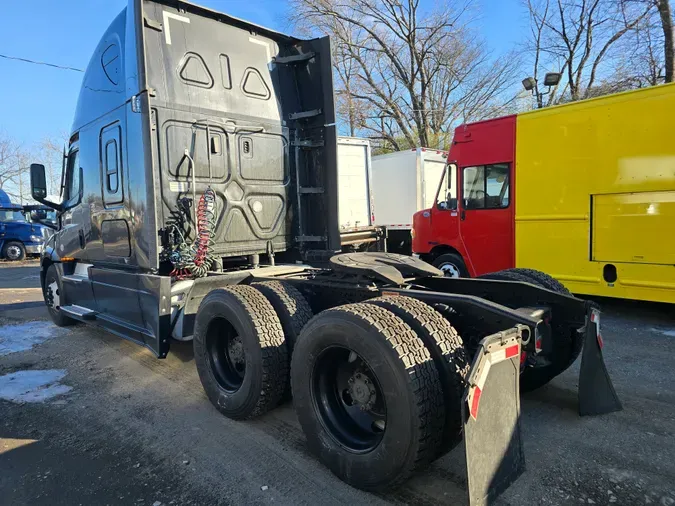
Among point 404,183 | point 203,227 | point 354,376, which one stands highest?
point 404,183

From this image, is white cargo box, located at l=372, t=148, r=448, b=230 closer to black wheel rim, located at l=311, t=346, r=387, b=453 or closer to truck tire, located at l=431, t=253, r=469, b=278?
truck tire, located at l=431, t=253, r=469, b=278

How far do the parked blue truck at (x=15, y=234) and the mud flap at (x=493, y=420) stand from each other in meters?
21.8

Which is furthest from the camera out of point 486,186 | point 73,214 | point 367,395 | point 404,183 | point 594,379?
point 404,183

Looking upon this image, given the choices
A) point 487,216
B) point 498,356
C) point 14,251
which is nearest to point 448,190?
point 487,216

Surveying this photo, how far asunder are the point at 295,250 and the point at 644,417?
3.91 m

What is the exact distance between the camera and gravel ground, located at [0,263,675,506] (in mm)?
2650

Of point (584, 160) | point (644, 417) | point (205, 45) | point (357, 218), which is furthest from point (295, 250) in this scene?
point (357, 218)

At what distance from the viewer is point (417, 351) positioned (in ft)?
8.00

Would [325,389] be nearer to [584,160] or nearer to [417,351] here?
[417,351]

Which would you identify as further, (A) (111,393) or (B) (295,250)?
(B) (295,250)

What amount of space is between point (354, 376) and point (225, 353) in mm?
1578

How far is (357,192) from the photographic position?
11.3 metres

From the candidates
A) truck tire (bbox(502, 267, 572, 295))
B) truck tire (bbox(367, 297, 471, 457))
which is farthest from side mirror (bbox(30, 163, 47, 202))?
truck tire (bbox(502, 267, 572, 295))

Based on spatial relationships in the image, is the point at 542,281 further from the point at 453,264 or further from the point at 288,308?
the point at 453,264
